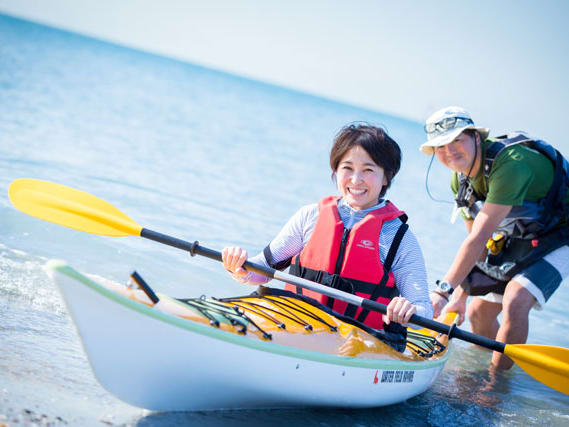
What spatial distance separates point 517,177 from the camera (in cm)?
359

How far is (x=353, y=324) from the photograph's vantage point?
2.88m

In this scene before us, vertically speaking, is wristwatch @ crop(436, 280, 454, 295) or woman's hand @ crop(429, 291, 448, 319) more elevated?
wristwatch @ crop(436, 280, 454, 295)

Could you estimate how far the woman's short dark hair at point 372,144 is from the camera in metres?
2.99

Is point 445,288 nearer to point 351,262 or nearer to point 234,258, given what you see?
point 351,262

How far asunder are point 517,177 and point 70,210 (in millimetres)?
2735

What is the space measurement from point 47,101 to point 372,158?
481 inches

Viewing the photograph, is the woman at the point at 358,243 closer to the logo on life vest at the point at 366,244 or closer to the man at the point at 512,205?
the logo on life vest at the point at 366,244

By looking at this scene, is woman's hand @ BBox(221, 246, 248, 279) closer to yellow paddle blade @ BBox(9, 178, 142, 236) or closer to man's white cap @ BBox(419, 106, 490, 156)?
yellow paddle blade @ BBox(9, 178, 142, 236)

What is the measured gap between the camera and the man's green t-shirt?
358 centimetres

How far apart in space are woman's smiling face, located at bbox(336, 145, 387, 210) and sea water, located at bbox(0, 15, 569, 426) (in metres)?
0.41

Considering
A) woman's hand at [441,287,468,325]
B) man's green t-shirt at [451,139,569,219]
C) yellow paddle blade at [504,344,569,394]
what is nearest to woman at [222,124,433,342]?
yellow paddle blade at [504,344,569,394]

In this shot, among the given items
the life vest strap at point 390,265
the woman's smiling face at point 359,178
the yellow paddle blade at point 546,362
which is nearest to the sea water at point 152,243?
the woman's smiling face at point 359,178

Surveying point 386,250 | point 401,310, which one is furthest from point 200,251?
point 401,310

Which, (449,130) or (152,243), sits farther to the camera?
(152,243)
